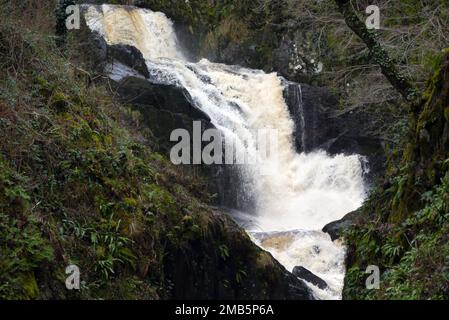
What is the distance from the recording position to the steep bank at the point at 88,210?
26.8 ft

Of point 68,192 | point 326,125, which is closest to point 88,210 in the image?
point 68,192

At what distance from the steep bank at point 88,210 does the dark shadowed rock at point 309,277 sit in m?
1.61

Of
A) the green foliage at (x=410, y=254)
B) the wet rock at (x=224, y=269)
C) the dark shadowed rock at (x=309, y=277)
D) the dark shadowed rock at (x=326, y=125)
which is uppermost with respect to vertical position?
the dark shadowed rock at (x=326, y=125)

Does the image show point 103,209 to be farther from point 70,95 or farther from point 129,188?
point 70,95

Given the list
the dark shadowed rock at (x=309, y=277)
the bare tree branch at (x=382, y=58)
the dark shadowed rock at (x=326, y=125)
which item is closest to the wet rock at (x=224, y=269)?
the dark shadowed rock at (x=309, y=277)

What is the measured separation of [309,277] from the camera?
15.2 meters

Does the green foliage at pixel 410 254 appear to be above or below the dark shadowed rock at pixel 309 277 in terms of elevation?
above

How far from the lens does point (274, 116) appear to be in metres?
24.7

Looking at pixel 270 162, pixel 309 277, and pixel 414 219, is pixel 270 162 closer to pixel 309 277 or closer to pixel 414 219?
pixel 309 277

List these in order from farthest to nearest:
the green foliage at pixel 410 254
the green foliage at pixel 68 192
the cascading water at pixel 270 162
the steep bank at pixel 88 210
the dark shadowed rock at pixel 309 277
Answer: the cascading water at pixel 270 162 → the dark shadowed rock at pixel 309 277 → the steep bank at pixel 88 210 → the green foliage at pixel 68 192 → the green foliage at pixel 410 254

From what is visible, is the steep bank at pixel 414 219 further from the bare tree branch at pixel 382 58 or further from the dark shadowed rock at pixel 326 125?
the dark shadowed rock at pixel 326 125

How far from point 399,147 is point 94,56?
30.1 ft

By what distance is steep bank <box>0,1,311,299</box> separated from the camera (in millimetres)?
8180
